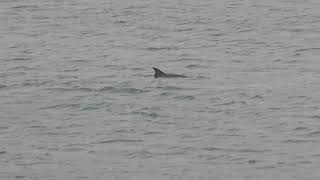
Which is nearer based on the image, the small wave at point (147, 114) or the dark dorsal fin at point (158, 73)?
the small wave at point (147, 114)

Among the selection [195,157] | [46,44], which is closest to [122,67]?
[46,44]

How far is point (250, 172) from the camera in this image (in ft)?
56.9

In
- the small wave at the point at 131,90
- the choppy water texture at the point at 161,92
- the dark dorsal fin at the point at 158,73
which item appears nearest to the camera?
the choppy water texture at the point at 161,92

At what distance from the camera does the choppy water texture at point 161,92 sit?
18.1m

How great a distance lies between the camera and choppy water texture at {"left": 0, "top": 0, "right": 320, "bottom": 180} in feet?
59.5

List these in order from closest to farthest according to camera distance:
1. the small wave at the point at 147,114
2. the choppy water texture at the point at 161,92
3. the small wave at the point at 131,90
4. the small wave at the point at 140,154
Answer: the choppy water texture at the point at 161,92 → the small wave at the point at 140,154 → the small wave at the point at 147,114 → the small wave at the point at 131,90

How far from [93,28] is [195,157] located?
16106 mm

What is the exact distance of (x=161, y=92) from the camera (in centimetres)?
2400

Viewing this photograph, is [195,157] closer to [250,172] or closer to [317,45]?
[250,172]

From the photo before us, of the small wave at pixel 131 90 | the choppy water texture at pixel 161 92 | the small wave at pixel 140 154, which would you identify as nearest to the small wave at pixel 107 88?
the choppy water texture at pixel 161 92

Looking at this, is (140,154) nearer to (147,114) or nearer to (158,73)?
(147,114)

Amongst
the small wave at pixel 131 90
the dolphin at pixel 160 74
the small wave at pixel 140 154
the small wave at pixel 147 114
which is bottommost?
the dolphin at pixel 160 74

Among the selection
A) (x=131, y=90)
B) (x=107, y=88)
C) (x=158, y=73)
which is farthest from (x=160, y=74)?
(x=107, y=88)

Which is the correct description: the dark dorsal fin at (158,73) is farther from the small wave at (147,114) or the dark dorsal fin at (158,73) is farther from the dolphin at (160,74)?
the small wave at (147,114)
